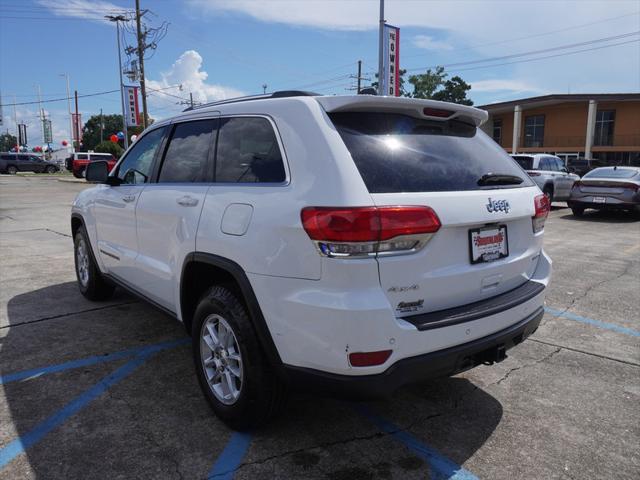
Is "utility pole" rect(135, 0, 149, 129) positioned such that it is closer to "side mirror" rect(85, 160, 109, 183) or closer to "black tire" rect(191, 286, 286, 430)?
"side mirror" rect(85, 160, 109, 183)

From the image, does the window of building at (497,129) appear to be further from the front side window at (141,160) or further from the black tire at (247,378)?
the black tire at (247,378)

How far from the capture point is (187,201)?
3203 mm

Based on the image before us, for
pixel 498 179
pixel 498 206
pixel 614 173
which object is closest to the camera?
pixel 498 206

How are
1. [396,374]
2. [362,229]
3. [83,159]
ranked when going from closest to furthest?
1. [362,229]
2. [396,374]
3. [83,159]

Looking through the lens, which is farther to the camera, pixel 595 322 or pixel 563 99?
pixel 563 99

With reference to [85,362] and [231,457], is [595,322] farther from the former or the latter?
[85,362]

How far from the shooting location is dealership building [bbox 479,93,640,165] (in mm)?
40438

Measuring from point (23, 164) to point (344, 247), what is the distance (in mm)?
51963

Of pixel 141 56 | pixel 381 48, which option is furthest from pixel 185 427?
pixel 141 56

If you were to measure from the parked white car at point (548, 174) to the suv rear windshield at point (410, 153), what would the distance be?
1271 cm

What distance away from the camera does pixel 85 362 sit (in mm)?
3828

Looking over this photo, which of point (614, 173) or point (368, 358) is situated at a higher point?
point (614, 173)

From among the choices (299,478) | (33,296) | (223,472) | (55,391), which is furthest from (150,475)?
(33,296)

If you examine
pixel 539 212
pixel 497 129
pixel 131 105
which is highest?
pixel 131 105
